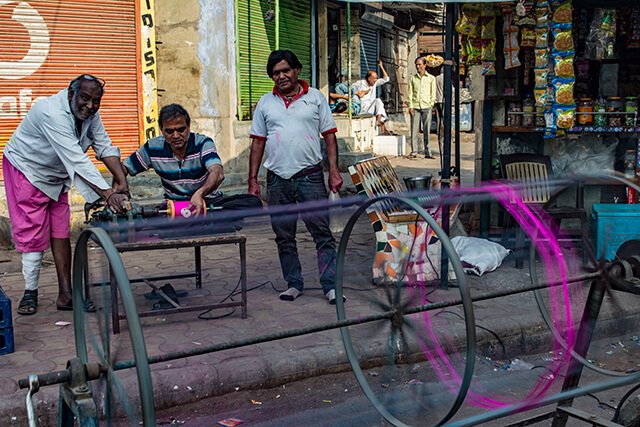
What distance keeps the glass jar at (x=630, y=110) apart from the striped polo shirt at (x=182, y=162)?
4.02 meters

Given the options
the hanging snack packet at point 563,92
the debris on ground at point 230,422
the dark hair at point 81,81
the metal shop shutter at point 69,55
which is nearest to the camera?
the debris on ground at point 230,422

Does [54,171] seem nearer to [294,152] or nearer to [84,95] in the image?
[84,95]

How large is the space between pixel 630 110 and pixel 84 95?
4.84 m

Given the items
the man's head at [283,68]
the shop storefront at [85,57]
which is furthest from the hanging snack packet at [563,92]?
the shop storefront at [85,57]

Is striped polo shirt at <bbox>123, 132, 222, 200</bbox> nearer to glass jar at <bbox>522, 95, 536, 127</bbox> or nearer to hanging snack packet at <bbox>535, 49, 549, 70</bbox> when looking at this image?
hanging snack packet at <bbox>535, 49, 549, 70</bbox>

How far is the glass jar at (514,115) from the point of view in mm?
7172

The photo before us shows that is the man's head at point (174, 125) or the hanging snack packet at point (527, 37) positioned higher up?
the hanging snack packet at point (527, 37)

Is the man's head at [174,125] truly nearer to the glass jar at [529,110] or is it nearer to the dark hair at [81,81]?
the dark hair at [81,81]

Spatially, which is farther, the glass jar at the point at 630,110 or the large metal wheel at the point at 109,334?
the glass jar at the point at 630,110

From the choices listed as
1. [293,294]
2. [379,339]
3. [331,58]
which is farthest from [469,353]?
[331,58]

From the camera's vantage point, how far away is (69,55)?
8086 millimetres

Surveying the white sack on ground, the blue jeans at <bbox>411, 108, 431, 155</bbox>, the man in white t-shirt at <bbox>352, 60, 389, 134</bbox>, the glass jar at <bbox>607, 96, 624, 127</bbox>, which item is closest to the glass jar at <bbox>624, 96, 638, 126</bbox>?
the glass jar at <bbox>607, 96, 624, 127</bbox>

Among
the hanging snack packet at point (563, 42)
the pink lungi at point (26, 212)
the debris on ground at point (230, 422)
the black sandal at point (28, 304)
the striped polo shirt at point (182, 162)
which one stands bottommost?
the debris on ground at point (230, 422)

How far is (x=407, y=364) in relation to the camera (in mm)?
4344
